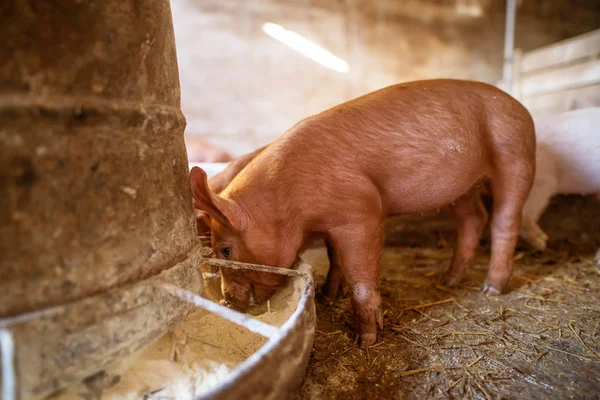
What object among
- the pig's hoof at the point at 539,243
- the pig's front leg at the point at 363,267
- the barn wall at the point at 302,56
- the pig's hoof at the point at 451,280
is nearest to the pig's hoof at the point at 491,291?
the pig's hoof at the point at 451,280

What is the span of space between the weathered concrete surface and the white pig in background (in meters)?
4.34

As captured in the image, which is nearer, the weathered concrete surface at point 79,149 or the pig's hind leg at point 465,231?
the weathered concrete surface at point 79,149

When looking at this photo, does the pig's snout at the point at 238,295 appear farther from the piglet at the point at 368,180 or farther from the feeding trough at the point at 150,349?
the feeding trough at the point at 150,349

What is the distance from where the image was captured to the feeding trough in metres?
1.24

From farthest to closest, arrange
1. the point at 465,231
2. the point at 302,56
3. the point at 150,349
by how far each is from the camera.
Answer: the point at 302,56
the point at 465,231
the point at 150,349

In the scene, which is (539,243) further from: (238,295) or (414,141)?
(238,295)

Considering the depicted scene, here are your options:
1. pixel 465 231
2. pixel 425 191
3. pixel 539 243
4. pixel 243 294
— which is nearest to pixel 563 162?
pixel 539 243

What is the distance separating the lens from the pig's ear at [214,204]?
194cm

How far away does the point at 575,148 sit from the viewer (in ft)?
14.1

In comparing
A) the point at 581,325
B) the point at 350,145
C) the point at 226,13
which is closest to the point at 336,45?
the point at 226,13

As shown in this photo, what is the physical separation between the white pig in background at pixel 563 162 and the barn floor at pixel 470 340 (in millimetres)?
652

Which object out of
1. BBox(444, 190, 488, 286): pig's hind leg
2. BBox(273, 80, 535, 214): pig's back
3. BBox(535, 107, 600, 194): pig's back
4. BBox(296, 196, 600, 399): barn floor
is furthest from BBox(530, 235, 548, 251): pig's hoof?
BBox(273, 80, 535, 214): pig's back

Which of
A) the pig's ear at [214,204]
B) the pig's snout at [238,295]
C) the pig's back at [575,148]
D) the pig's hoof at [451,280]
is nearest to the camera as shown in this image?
the pig's ear at [214,204]

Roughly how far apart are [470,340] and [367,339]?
2.18 feet
